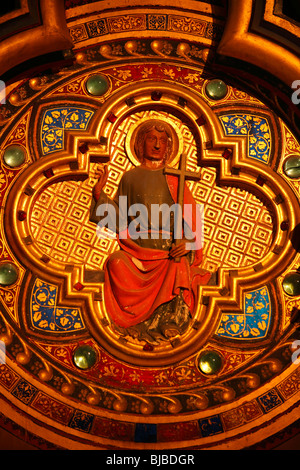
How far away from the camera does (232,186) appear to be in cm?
815

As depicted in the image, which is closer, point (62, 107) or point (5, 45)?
point (5, 45)

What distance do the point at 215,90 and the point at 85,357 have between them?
2749mm

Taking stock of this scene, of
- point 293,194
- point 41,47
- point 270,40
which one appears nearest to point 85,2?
point 41,47

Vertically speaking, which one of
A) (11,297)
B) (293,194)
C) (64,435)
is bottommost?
(64,435)

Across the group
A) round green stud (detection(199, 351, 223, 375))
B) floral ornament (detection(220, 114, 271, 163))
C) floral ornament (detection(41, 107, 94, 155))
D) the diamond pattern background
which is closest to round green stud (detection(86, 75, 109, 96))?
floral ornament (detection(41, 107, 94, 155))

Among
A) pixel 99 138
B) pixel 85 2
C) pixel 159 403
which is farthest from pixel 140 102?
pixel 159 403

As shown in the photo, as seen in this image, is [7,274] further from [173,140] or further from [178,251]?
[173,140]

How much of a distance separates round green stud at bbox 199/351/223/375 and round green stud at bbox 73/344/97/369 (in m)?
0.96

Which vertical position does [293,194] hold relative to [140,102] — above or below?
below

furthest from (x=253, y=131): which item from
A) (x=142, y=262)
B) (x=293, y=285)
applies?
(x=142, y=262)

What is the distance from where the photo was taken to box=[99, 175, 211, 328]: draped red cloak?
25.4 ft

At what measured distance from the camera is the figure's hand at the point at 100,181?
8023mm

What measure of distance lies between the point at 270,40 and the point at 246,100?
0.71 metres

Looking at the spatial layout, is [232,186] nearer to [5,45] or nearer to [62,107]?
[62,107]
